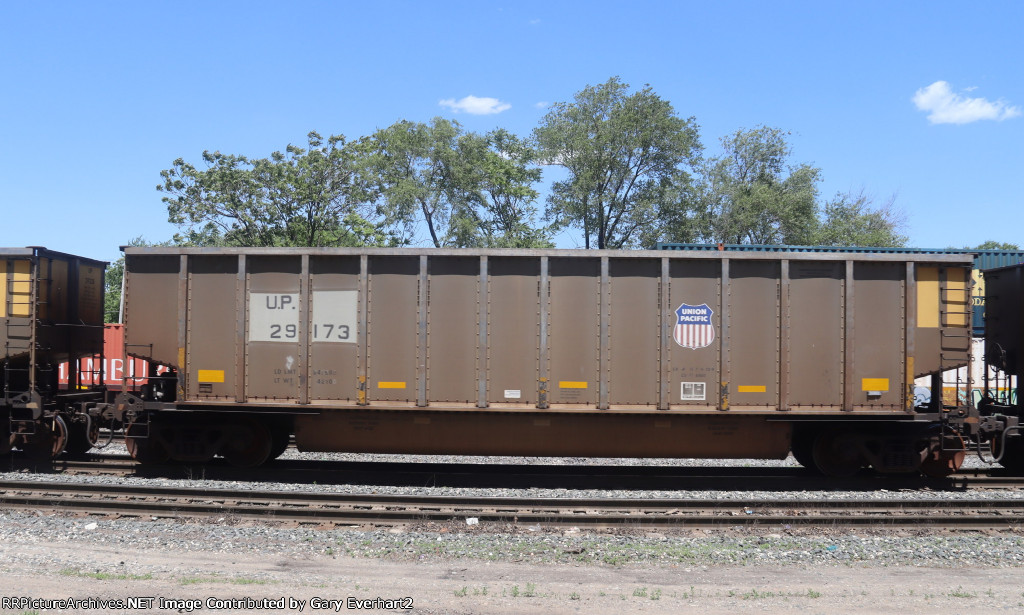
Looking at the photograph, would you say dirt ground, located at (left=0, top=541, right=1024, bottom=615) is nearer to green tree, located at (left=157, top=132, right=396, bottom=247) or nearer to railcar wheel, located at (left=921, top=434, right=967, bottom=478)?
railcar wheel, located at (left=921, top=434, right=967, bottom=478)

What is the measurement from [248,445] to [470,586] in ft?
20.9

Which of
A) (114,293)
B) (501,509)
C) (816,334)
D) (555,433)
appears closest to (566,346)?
(555,433)

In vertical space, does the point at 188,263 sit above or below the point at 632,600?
above

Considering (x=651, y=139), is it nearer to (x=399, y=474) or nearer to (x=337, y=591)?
(x=399, y=474)

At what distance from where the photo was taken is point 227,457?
452 inches

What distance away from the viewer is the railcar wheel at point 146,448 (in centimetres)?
1119

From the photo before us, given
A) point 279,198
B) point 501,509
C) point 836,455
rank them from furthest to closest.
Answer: point 279,198 → point 836,455 → point 501,509

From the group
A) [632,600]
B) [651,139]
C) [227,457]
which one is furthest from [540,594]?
[651,139]

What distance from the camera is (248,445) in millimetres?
11391

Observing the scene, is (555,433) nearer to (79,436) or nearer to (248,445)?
(248,445)

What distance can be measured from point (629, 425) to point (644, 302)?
77.0 inches

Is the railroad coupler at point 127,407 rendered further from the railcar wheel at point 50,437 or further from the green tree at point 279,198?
the green tree at point 279,198

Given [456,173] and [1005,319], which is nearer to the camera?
[1005,319]

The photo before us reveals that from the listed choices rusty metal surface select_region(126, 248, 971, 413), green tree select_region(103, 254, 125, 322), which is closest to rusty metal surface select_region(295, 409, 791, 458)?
rusty metal surface select_region(126, 248, 971, 413)
